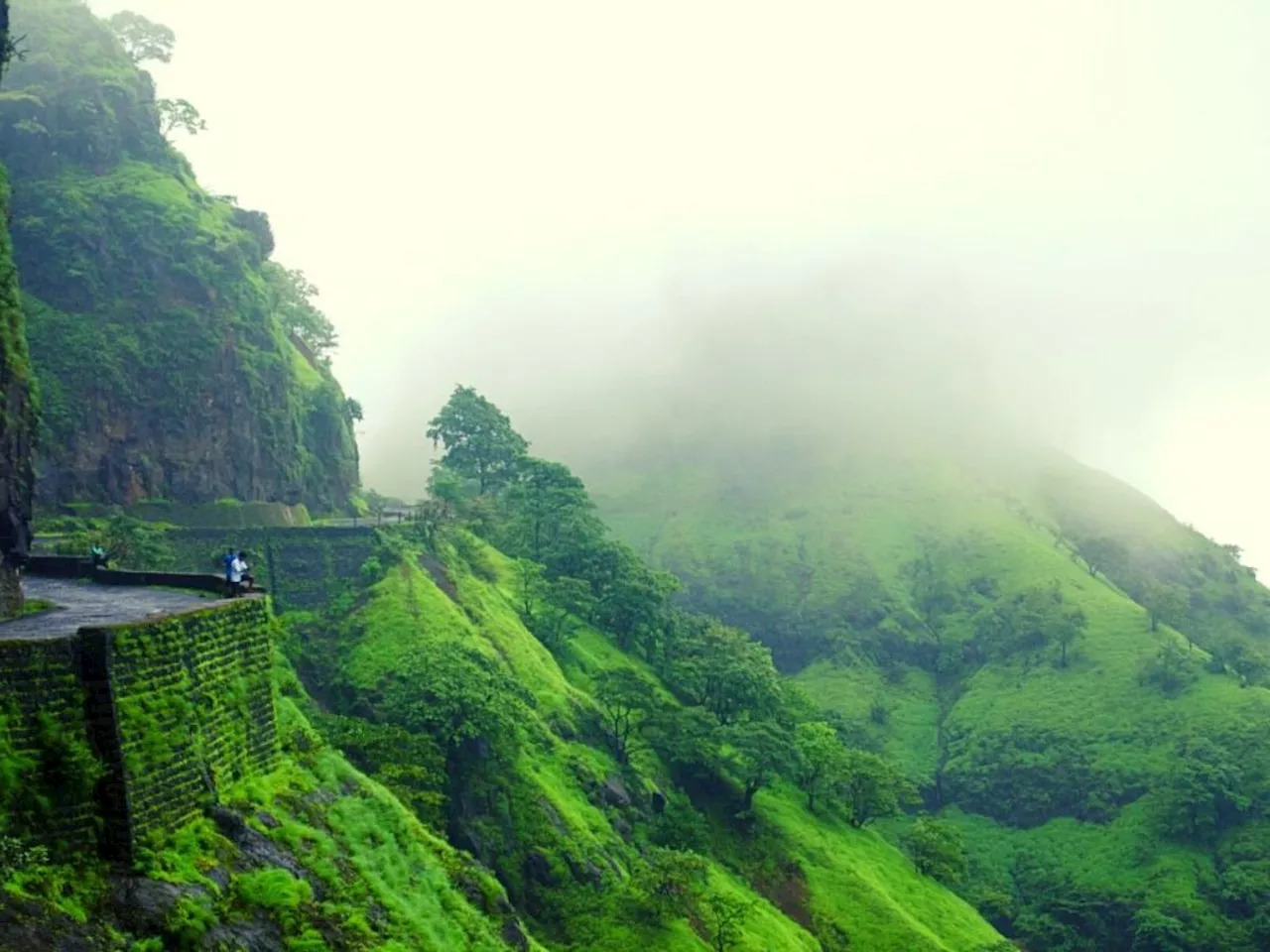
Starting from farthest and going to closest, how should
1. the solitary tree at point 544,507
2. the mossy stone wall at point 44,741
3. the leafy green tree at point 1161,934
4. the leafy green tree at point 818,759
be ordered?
the solitary tree at point 544,507, the leafy green tree at point 1161,934, the leafy green tree at point 818,759, the mossy stone wall at point 44,741

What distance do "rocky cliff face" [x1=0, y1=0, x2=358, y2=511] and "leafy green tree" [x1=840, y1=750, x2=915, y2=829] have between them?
51.1 meters

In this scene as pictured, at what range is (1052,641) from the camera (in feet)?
511

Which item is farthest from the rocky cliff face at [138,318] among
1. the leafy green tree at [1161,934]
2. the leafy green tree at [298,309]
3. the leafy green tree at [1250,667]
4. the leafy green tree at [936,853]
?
the leafy green tree at [1250,667]

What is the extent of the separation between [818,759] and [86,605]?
6510 centimetres

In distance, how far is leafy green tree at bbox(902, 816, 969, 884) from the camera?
85.4 m

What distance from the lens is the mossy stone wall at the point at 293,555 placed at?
206 feet

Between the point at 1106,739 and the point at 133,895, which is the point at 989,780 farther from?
the point at 133,895

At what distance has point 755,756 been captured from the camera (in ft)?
252

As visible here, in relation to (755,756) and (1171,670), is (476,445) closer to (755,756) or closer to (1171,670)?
(755,756)

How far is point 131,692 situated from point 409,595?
44.2 metres

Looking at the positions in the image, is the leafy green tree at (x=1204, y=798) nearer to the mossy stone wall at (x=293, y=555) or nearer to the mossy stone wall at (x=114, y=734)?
the mossy stone wall at (x=293, y=555)

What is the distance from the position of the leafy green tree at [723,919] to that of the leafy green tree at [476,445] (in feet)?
212

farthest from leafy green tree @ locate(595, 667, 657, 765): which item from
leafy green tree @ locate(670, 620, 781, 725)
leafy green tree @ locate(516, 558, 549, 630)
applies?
leafy green tree @ locate(670, 620, 781, 725)

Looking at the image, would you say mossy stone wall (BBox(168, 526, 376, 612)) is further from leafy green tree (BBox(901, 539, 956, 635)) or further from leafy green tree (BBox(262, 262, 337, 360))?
leafy green tree (BBox(901, 539, 956, 635))
